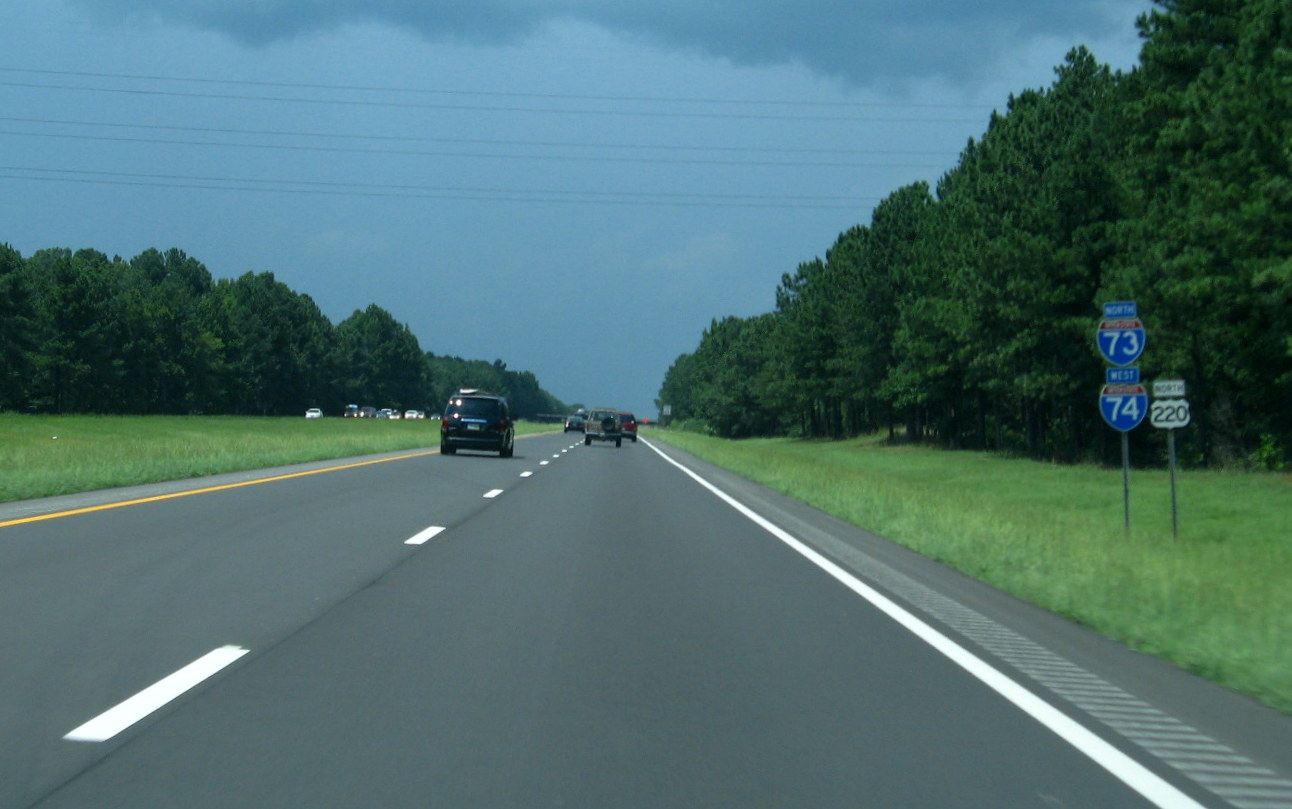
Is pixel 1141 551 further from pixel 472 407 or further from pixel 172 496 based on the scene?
pixel 472 407

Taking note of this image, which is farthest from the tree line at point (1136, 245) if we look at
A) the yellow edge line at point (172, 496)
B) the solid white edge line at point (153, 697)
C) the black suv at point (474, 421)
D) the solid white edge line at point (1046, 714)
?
the solid white edge line at point (153, 697)

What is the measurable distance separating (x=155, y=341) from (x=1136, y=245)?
113 meters

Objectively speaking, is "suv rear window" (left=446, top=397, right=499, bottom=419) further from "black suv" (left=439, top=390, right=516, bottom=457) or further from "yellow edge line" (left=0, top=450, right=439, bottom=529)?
"yellow edge line" (left=0, top=450, right=439, bottom=529)

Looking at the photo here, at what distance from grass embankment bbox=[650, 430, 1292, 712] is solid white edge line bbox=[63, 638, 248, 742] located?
18.7 feet

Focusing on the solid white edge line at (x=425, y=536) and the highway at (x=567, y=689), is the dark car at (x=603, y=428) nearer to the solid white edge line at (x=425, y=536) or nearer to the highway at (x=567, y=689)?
the solid white edge line at (x=425, y=536)

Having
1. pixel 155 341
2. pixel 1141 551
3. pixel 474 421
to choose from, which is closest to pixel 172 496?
pixel 1141 551

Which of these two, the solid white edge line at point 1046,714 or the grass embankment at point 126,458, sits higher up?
the grass embankment at point 126,458

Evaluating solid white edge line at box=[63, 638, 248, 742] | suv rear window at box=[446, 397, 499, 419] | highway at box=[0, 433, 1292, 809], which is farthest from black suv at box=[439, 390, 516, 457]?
solid white edge line at box=[63, 638, 248, 742]

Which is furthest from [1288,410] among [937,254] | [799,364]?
[799,364]

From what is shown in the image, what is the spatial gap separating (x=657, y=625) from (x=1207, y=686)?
11.7 feet

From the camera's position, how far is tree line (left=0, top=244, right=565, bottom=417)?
112938 millimetres

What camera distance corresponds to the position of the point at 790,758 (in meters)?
5.82

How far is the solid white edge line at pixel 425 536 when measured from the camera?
14.6m

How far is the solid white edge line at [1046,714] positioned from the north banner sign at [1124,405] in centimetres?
651
